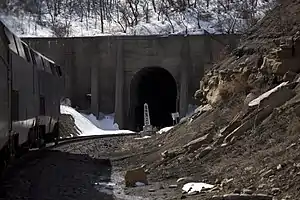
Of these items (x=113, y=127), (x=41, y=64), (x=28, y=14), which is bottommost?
(x=113, y=127)

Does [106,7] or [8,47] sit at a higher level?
[106,7]

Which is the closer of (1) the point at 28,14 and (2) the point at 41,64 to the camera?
(2) the point at 41,64

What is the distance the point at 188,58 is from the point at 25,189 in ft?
118

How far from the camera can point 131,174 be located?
14477mm

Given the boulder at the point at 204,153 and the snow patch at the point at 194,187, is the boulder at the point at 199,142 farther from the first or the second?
the snow patch at the point at 194,187

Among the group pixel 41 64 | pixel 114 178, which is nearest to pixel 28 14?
pixel 41 64

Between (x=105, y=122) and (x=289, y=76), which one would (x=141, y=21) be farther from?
(x=289, y=76)

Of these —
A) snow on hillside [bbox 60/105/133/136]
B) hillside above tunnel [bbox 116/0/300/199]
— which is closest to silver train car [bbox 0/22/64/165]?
hillside above tunnel [bbox 116/0/300/199]

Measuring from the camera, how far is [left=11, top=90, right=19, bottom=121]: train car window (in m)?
12.9

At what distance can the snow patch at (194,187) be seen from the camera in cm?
→ 1222

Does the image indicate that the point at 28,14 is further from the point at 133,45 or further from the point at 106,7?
the point at 133,45

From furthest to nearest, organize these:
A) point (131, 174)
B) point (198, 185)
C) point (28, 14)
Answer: point (28, 14) < point (131, 174) < point (198, 185)

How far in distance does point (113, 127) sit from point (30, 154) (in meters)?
26.1

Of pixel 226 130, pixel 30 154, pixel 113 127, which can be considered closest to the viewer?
pixel 226 130
